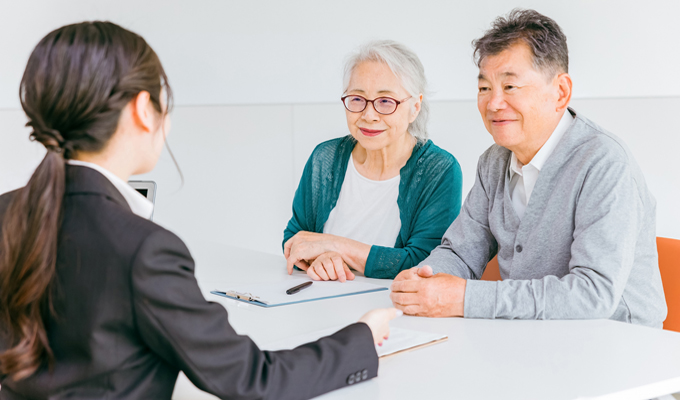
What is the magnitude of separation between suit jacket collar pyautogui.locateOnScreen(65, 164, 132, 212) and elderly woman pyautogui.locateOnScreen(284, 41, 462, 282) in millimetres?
1081

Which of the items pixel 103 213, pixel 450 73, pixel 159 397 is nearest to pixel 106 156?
pixel 103 213

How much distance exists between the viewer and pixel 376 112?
6.86 feet

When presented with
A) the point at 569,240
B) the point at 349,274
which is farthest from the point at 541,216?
the point at 349,274

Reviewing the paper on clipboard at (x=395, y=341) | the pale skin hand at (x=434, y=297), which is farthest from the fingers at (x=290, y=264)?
the paper on clipboard at (x=395, y=341)

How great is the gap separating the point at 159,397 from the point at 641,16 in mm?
3266

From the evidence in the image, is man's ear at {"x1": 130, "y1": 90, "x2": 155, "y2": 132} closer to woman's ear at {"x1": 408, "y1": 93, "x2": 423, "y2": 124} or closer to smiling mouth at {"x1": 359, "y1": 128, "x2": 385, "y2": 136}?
smiling mouth at {"x1": 359, "y1": 128, "x2": 385, "y2": 136}

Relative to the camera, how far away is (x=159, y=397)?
0.76m

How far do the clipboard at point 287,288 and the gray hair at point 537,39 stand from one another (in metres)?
0.69

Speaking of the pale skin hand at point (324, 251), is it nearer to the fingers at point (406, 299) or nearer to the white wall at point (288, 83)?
the fingers at point (406, 299)

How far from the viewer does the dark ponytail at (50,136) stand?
0.71 m

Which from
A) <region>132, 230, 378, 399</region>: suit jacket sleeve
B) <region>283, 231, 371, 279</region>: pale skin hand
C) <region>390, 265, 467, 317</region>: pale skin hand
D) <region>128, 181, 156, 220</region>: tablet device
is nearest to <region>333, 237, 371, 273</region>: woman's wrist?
<region>283, 231, 371, 279</region>: pale skin hand

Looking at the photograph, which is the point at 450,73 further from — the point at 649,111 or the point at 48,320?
the point at 48,320

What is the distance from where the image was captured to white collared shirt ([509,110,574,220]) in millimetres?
1569

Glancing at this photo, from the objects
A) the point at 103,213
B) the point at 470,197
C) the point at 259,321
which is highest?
the point at 103,213
